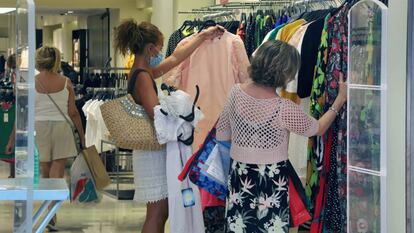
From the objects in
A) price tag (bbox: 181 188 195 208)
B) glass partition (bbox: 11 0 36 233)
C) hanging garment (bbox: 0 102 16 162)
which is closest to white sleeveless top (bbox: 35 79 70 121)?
hanging garment (bbox: 0 102 16 162)

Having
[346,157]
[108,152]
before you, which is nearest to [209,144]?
[346,157]

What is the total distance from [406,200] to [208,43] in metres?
2.29

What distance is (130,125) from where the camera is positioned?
498 centimetres

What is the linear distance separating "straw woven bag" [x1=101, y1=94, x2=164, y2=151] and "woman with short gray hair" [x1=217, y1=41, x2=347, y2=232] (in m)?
0.70

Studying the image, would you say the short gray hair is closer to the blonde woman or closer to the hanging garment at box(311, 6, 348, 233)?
the hanging garment at box(311, 6, 348, 233)

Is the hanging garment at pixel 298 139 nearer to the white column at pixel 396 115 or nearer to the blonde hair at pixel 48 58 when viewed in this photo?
the white column at pixel 396 115

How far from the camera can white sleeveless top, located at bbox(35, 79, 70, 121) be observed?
7191 millimetres

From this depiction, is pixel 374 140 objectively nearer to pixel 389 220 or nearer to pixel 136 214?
pixel 389 220

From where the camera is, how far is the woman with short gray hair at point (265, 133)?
14.0 feet

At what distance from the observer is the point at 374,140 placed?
13.5 ft

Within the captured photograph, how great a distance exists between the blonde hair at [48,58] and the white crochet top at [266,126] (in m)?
3.15

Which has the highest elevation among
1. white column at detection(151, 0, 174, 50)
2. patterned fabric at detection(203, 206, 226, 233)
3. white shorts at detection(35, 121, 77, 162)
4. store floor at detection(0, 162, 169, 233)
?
white column at detection(151, 0, 174, 50)

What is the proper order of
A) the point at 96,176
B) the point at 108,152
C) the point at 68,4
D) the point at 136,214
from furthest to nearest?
the point at 68,4 < the point at 108,152 < the point at 136,214 < the point at 96,176

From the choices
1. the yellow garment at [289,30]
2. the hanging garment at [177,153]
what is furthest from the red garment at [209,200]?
the yellow garment at [289,30]
